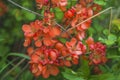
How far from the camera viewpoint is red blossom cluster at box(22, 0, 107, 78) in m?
1.52

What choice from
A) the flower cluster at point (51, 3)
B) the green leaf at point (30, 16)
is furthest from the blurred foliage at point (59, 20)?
the flower cluster at point (51, 3)

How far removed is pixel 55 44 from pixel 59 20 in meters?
0.30

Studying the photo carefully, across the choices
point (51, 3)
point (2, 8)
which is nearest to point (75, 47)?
point (51, 3)

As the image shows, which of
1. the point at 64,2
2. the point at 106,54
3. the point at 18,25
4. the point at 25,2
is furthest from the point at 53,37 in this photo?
the point at 18,25

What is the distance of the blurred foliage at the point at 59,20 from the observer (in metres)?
Result: 1.57

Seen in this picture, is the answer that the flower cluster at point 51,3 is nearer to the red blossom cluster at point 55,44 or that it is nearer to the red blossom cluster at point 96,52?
the red blossom cluster at point 55,44

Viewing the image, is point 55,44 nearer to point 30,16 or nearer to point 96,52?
point 96,52

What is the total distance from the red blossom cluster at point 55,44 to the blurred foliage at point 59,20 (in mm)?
55

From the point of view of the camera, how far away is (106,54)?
1.69 meters

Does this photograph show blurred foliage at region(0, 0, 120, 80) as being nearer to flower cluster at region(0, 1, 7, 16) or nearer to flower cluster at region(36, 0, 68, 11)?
flower cluster at region(0, 1, 7, 16)

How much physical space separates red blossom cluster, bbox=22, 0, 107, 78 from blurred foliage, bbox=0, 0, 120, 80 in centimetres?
5

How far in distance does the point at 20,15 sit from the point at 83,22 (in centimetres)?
64

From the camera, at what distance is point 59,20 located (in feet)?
6.17

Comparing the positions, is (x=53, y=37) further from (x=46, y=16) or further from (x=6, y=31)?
(x=6, y=31)
